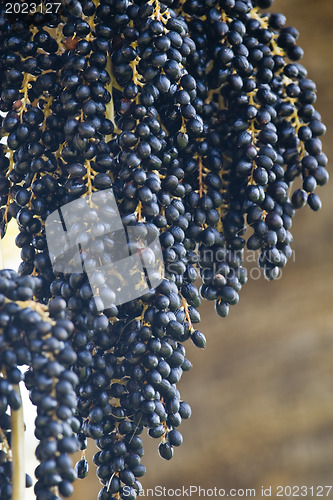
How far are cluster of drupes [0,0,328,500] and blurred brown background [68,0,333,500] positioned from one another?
508 mm

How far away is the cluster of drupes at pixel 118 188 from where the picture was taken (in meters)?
0.48

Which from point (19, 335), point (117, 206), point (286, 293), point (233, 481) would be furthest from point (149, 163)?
point (233, 481)

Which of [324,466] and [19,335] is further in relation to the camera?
[324,466]

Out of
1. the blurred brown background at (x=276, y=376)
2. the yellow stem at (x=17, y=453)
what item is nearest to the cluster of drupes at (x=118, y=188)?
the yellow stem at (x=17, y=453)

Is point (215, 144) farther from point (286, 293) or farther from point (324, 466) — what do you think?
point (324, 466)

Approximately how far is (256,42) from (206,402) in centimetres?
75

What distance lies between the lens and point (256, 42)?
647mm

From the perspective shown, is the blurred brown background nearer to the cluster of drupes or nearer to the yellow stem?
the cluster of drupes

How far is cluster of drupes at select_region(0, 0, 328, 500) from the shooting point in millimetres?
480

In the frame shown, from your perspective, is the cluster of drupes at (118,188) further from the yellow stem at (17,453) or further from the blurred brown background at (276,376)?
Result: the blurred brown background at (276,376)

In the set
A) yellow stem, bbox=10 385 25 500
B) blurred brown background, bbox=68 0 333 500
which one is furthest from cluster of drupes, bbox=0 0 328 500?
blurred brown background, bbox=68 0 333 500

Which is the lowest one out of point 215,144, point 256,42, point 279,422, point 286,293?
point 279,422

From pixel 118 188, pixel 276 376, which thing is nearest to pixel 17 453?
pixel 118 188

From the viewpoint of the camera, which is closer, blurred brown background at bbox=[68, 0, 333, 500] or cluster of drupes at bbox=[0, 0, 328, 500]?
cluster of drupes at bbox=[0, 0, 328, 500]
